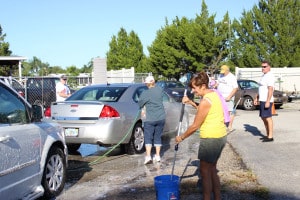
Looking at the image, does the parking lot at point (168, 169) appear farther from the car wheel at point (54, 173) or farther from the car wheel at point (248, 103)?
the car wheel at point (248, 103)

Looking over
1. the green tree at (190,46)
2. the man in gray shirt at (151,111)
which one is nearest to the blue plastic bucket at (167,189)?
the man in gray shirt at (151,111)

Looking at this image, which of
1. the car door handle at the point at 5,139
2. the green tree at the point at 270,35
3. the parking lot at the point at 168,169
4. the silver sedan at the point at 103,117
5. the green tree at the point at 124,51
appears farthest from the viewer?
the green tree at the point at 124,51

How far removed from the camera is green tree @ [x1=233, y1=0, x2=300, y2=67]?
128 ft

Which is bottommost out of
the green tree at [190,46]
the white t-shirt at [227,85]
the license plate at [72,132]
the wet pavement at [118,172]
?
the wet pavement at [118,172]

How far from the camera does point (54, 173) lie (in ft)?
19.9

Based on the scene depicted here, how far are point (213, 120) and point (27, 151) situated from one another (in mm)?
2222

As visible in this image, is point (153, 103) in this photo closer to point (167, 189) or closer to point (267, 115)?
point (267, 115)

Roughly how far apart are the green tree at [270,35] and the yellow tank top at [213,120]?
36.4 metres

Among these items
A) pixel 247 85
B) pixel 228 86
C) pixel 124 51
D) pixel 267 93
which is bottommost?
pixel 247 85

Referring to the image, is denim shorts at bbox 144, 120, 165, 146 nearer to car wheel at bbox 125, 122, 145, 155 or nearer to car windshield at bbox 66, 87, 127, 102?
car wheel at bbox 125, 122, 145, 155

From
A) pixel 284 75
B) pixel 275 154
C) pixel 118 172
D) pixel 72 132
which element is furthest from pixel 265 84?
pixel 284 75

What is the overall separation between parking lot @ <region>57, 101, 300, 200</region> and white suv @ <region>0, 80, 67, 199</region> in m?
0.47

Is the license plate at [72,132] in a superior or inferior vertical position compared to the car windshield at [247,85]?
inferior

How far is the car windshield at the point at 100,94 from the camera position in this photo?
29.6 ft
